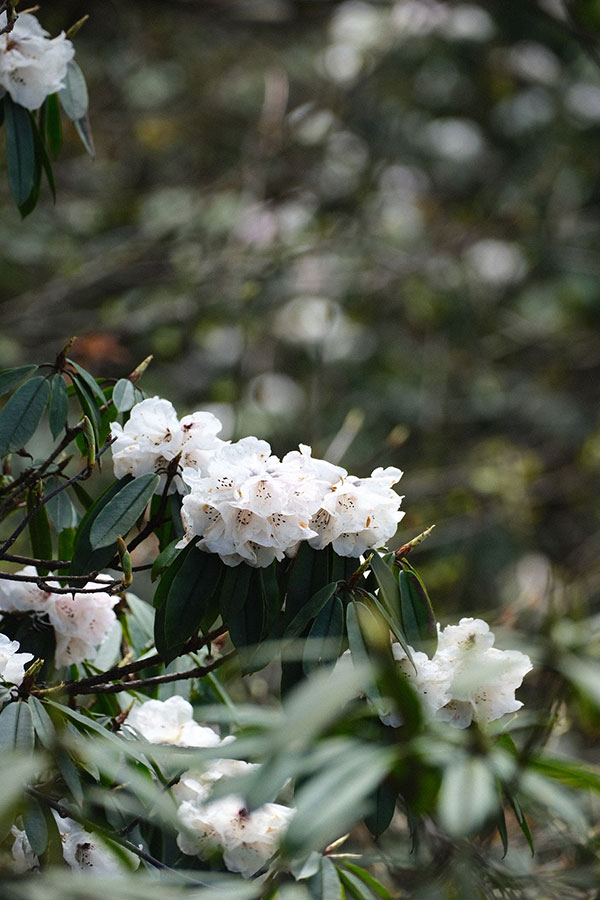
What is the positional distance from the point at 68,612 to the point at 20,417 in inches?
9.1

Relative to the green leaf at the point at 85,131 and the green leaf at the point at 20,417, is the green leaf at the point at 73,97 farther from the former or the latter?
the green leaf at the point at 20,417

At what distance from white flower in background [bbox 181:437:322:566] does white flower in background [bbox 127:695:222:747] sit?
1.05 ft

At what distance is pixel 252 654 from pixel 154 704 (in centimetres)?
31

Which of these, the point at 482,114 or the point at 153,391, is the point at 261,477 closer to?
the point at 153,391

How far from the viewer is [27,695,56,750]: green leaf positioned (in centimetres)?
84

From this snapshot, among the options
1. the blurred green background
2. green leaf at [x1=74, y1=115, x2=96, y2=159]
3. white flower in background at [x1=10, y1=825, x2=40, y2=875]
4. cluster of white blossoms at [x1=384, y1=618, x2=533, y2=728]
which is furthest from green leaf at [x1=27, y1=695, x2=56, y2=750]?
the blurred green background

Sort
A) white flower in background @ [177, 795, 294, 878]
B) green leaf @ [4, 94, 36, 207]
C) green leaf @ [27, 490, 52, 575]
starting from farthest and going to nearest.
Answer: green leaf @ [4, 94, 36, 207] < green leaf @ [27, 490, 52, 575] < white flower in background @ [177, 795, 294, 878]

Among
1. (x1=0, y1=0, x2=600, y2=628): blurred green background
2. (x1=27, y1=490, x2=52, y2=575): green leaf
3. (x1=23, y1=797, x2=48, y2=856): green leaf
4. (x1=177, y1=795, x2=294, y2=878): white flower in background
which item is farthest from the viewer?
(x1=0, y1=0, x2=600, y2=628): blurred green background

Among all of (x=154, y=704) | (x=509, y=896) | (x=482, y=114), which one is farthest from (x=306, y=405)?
(x=509, y=896)

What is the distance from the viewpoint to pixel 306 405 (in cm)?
415

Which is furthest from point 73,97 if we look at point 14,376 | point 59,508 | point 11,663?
point 11,663

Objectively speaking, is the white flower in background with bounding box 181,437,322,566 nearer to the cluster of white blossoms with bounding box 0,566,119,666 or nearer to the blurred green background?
the cluster of white blossoms with bounding box 0,566,119,666

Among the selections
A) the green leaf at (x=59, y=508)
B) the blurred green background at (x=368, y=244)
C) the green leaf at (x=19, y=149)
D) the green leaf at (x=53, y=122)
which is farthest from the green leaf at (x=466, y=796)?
the blurred green background at (x=368, y=244)

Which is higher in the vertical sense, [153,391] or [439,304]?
[153,391]
